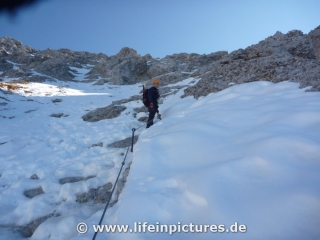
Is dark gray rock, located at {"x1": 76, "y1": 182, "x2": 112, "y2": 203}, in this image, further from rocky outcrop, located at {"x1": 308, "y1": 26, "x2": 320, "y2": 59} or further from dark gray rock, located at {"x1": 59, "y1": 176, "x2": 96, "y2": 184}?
rocky outcrop, located at {"x1": 308, "y1": 26, "x2": 320, "y2": 59}

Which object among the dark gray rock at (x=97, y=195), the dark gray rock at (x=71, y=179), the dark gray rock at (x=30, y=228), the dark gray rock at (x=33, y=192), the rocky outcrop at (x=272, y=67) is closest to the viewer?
the dark gray rock at (x=30, y=228)

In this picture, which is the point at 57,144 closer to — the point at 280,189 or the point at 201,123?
the point at 201,123

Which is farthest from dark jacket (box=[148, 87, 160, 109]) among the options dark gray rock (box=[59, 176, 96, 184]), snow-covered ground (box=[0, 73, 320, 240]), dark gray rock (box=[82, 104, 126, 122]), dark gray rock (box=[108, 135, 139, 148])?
dark gray rock (box=[59, 176, 96, 184])

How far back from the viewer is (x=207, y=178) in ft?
8.84

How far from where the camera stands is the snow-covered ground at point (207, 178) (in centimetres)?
209

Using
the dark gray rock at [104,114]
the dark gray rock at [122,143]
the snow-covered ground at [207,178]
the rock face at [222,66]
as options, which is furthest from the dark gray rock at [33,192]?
the rock face at [222,66]

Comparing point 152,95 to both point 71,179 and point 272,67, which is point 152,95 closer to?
point 71,179

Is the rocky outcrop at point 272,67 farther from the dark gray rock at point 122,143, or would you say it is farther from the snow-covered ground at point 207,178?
the dark gray rock at point 122,143

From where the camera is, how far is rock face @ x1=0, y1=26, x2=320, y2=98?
7.43 m

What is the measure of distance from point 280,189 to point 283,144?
0.88 metres

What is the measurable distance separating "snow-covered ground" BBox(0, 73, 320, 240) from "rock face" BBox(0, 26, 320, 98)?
60.0 inches

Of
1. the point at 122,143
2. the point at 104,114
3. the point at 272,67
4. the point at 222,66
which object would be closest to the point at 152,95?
the point at 122,143

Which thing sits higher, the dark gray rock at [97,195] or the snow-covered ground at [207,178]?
the snow-covered ground at [207,178]

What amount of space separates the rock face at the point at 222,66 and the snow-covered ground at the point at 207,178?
1.52m
